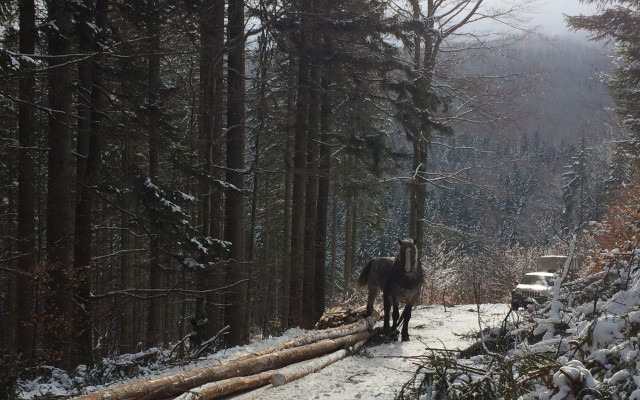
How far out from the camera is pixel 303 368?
788 centimetres

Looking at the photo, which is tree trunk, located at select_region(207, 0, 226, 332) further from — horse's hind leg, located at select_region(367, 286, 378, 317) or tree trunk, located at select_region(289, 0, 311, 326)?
horse's hind leg, located at select_region(367, 286, 378, 317)

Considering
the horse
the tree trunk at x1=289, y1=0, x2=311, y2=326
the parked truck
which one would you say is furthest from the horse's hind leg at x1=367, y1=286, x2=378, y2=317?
the parked truck

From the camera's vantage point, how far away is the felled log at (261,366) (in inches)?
243

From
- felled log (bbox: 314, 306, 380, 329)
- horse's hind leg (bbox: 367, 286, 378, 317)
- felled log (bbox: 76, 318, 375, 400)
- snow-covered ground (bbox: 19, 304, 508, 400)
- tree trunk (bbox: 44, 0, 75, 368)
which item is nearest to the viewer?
felled log (bbox: 76, 318, 375, 400)

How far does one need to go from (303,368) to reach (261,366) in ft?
2.41

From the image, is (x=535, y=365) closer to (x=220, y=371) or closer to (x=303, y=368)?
(x=220, y=371)

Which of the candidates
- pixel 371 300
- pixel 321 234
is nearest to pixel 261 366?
pixel 371 300

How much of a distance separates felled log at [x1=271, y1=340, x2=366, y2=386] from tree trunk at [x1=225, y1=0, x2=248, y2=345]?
13.6ft

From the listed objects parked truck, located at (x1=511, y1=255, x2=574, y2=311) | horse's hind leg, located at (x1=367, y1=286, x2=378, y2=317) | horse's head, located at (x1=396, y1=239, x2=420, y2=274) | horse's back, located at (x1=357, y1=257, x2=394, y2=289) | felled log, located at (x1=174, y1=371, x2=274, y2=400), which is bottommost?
parked truck, located at (x1=511, y1=255, x2=574, y2=311)

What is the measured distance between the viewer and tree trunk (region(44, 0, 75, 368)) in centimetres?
924

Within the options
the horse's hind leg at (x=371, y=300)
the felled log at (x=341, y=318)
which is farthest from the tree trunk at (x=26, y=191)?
the horse's hind leg at (x=371, y=300)

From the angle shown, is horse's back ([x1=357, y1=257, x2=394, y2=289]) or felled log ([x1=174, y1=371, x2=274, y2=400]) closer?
felled log ([x1=174, y1=371, x2=274, y2=400])

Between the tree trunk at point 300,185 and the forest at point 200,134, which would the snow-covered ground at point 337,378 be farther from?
the tree trunk at point 300,185

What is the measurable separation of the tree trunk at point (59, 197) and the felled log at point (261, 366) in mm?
3816
